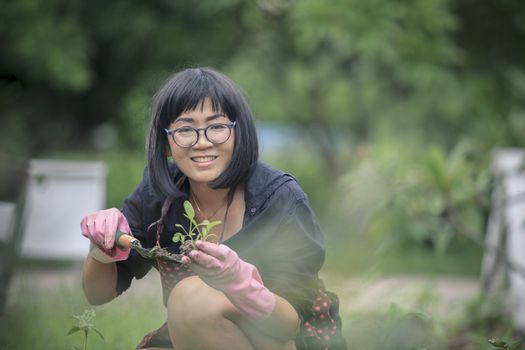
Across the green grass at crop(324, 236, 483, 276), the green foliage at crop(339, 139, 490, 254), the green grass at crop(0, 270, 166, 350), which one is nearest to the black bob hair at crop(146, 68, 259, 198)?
the green grass at crop(0, 270, 166, 350)

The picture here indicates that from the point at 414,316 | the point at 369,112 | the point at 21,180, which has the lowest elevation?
the point at 414,316

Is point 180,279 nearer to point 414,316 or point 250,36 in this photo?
point 414,316

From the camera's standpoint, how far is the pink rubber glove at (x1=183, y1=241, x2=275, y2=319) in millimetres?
1718

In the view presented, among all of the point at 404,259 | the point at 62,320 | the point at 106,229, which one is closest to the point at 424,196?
the point at 62,320

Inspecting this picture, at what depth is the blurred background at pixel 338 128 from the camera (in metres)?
3.17

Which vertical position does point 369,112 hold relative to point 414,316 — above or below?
above

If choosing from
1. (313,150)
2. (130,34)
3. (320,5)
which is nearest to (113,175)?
(130,34)

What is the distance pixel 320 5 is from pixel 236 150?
2849 mm

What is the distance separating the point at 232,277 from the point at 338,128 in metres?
10.2

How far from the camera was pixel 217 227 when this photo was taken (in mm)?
2133

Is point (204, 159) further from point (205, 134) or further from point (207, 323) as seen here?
point (207, 323)

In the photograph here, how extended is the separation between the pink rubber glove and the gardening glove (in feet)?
0.86

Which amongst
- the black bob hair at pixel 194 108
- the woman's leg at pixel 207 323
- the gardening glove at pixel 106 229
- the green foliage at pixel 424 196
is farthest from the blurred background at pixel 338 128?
the woman's leg at pixel 207 323

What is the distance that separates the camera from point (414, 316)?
8.45 feet
